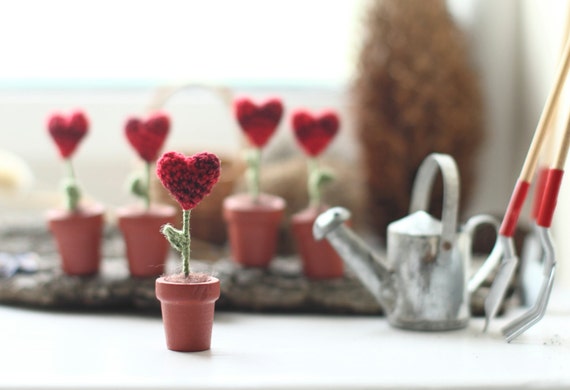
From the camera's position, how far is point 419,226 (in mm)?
741

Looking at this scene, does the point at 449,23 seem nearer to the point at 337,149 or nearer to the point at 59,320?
the point at 337,149

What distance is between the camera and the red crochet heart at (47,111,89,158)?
0.83 metres

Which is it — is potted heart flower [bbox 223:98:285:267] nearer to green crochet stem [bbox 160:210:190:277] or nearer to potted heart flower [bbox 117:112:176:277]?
potted heart flower [bbox 117:112:176:277]

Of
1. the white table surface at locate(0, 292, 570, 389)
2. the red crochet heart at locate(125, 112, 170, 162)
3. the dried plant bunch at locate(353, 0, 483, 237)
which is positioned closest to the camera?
the white table surface at locate(0, 292, 570, 389)

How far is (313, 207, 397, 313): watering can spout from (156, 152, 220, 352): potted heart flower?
14 centimetres

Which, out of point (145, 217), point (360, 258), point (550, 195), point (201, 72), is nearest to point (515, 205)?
point (550, 195)

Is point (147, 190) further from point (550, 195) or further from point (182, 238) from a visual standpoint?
point (550, 195)

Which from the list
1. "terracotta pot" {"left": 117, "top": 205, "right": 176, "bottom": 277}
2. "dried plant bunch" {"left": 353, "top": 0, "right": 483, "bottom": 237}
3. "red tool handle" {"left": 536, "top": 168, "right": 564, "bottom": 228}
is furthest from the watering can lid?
"dried plant bunch" {"left": 353, "top": 0, "right": 483, "bottom": 237}

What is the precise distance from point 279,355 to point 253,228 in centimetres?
23

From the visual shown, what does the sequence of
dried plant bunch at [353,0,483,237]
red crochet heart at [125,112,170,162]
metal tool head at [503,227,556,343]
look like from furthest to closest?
dried plant bunch at [353,0,483,237] < red crochet heart at [125,112,170,162] < metal tool head at [503,227,556,343]

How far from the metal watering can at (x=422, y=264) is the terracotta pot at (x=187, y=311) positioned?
0.15m

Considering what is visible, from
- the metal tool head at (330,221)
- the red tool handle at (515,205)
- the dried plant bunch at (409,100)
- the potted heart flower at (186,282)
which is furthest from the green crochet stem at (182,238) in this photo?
the dried plant bunch at (409,100)

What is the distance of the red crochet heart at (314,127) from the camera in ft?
2.81

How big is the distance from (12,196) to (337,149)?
1.54 ft
